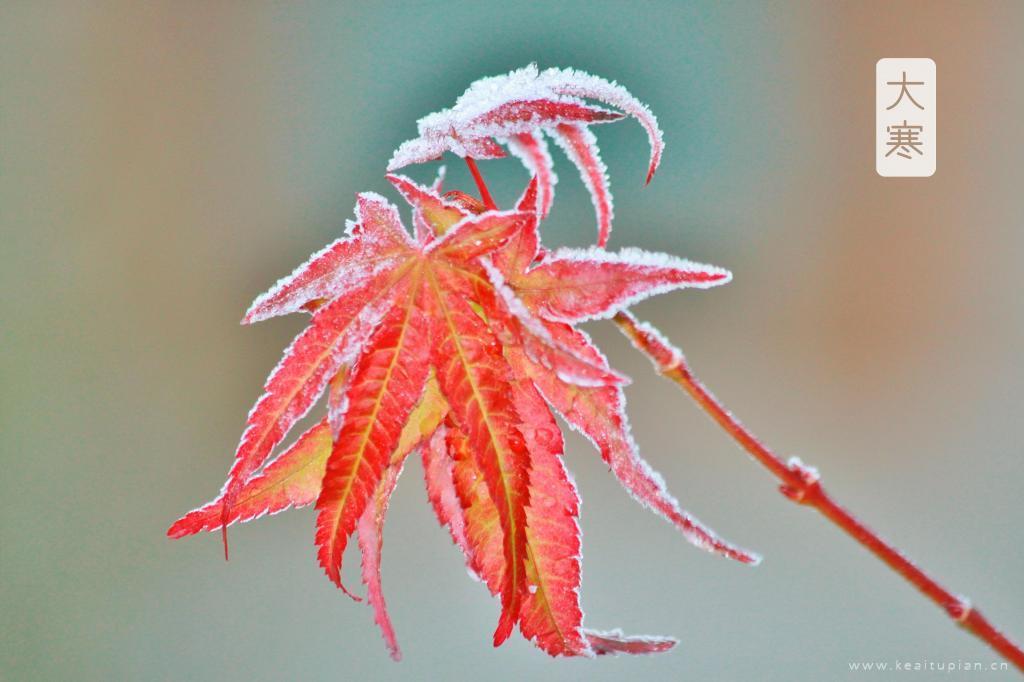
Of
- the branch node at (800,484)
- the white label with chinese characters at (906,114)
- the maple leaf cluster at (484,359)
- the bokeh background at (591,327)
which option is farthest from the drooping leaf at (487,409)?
the white label with chinese characters at (906,114)

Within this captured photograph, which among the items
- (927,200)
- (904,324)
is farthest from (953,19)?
(904,324)

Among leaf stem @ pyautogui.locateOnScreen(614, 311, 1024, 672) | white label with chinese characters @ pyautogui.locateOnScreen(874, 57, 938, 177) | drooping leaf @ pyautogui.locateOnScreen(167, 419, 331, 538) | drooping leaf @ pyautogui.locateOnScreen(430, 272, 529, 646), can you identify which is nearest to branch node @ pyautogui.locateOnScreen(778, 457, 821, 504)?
leaf stem @ pyautogui.locateOnScreen(614, 311, 1024, 672)

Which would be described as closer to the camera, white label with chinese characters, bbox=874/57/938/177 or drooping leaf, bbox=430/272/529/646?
drooping leaf, bbox=430/272/529/646

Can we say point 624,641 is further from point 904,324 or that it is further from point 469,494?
point 904,324

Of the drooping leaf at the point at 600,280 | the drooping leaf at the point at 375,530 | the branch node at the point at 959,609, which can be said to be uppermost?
the drooping leaf at the point at 600,280

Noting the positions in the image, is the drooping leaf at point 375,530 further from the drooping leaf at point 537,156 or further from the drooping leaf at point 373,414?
the drooping leaf at point 537,156

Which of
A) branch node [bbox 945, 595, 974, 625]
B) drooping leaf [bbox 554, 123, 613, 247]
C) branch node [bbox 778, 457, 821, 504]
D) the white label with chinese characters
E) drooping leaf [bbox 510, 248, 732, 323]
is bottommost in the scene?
branch node [bbox 945, 595, 974, 625]

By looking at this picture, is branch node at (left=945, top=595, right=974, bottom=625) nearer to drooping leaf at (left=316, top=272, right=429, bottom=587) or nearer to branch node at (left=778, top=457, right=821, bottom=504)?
branch node at (left=778, top=457, right=821, bottom=504)
